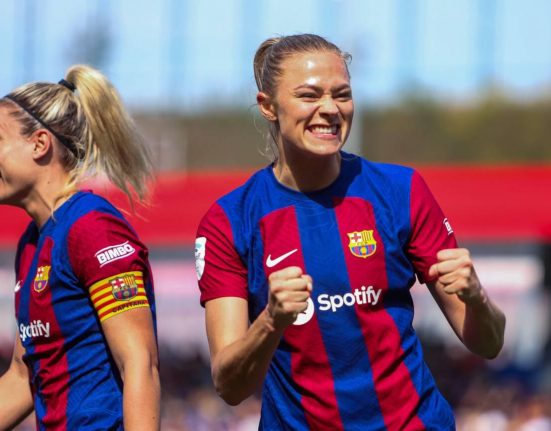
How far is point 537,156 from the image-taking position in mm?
33844

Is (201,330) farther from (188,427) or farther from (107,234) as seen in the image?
(107,234)

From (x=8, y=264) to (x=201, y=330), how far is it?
4143 mm

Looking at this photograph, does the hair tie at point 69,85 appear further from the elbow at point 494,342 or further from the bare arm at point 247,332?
the elbow at point 494,342

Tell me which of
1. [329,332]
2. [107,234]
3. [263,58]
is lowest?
[329,332]

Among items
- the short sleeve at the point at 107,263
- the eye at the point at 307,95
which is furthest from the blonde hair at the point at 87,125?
the eye at the point at 307,95

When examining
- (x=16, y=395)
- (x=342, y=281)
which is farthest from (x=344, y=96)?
(x=16, y=395)

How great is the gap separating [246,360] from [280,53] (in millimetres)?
974

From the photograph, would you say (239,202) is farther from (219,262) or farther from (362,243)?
(362,243)

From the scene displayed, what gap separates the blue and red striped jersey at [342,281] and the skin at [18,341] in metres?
0.25

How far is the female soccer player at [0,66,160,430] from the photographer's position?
11.4 ft

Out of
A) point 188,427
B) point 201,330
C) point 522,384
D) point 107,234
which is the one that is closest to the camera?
point 107,234

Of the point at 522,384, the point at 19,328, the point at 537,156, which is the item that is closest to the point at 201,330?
the point at 522,384

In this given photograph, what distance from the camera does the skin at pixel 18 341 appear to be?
11.1ft

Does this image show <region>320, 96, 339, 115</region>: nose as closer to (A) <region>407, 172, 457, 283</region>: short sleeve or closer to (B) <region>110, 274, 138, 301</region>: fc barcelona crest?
(A) <region>407, 172, 457, 283</region>: short sleeve
